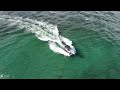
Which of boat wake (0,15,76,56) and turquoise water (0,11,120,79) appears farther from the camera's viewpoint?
boat wake (0,15,76,56)

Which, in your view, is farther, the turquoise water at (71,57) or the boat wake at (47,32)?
the boat wake at (47,32)

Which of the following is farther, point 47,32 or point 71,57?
point 47,32

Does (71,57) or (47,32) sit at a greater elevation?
(47,32)
